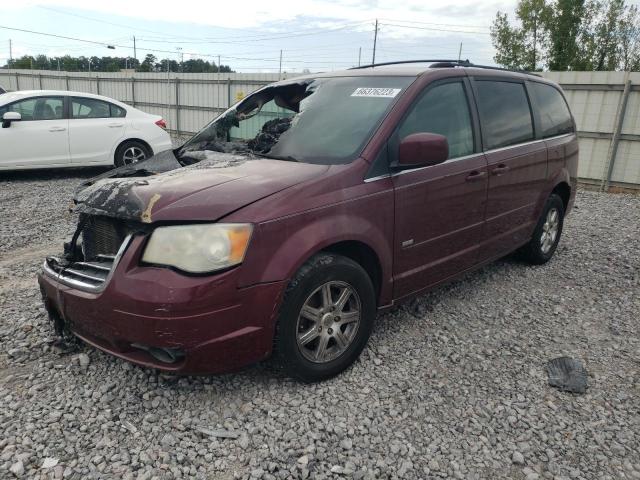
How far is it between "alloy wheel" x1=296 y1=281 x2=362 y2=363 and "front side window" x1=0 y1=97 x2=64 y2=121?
783cm

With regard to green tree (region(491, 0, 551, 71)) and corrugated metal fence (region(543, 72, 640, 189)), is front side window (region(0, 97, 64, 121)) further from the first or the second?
green tree (region(491, 0, 551, 71))

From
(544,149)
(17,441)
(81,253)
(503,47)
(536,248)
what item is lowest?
(17,441)

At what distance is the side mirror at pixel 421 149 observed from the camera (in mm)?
3053

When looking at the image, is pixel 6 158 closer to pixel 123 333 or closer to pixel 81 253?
pixel 81 253

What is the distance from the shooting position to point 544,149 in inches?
184

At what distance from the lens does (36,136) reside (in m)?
8.60

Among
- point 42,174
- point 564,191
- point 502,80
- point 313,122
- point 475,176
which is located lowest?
point 42,174

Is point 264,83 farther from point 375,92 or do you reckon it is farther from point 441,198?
point 441,198

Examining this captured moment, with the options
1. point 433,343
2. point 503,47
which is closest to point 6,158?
point 433,343

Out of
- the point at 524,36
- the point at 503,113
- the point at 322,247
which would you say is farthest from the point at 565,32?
the point at 322,247

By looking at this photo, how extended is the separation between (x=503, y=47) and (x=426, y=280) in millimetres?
38350

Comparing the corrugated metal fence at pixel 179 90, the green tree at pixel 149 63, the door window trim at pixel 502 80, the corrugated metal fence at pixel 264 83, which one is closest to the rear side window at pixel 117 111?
the corrugated metal fence at pixel 264 83

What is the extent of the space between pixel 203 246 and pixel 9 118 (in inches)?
297

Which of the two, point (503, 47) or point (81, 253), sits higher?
point (503, 47)
